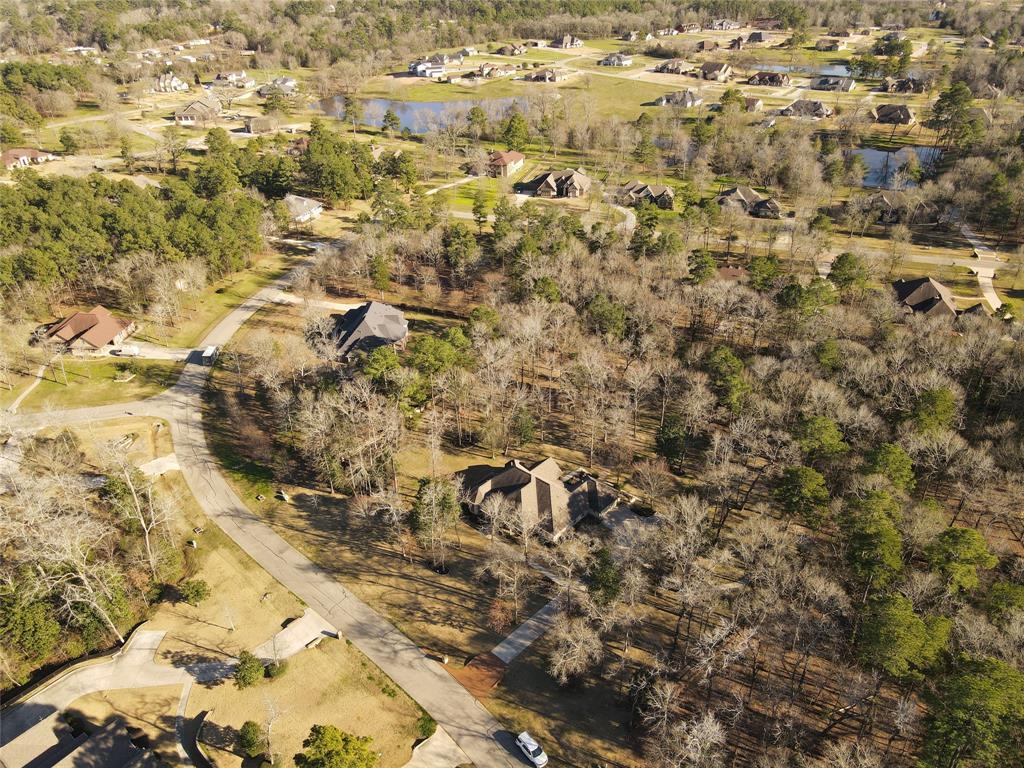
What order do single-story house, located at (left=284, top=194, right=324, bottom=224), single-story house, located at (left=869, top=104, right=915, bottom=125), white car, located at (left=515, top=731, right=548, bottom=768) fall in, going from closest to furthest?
→ white car, located at (left=515, top=731, right=548, bottom=768) < single-story house, located at (left=284, top=194, right=324, bottom=224) < single-story house, located at (left=869, top=104, right=915, bottom=125)

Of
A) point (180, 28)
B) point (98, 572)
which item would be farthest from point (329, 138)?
point (180, 28)

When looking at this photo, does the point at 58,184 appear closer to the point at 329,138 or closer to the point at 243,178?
the point at 243,178

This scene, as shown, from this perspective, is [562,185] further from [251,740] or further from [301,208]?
[251,740]

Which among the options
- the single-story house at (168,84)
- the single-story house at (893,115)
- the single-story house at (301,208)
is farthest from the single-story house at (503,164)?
the single-story house at (168,84)

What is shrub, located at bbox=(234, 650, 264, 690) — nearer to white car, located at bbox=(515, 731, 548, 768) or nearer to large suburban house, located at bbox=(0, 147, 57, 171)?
white car, located at bbox=(515, 731, 548, 768)

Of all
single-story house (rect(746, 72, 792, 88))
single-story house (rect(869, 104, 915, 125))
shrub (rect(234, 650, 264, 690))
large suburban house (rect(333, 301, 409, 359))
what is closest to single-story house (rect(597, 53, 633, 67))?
single-story house (rect(746, 72, 792, 88))

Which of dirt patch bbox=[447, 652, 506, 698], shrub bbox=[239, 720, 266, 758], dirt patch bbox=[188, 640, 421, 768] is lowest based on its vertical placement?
dirt patch bbox=[447, 652, 506, 698]

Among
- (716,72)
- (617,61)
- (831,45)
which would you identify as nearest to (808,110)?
(716,72)
